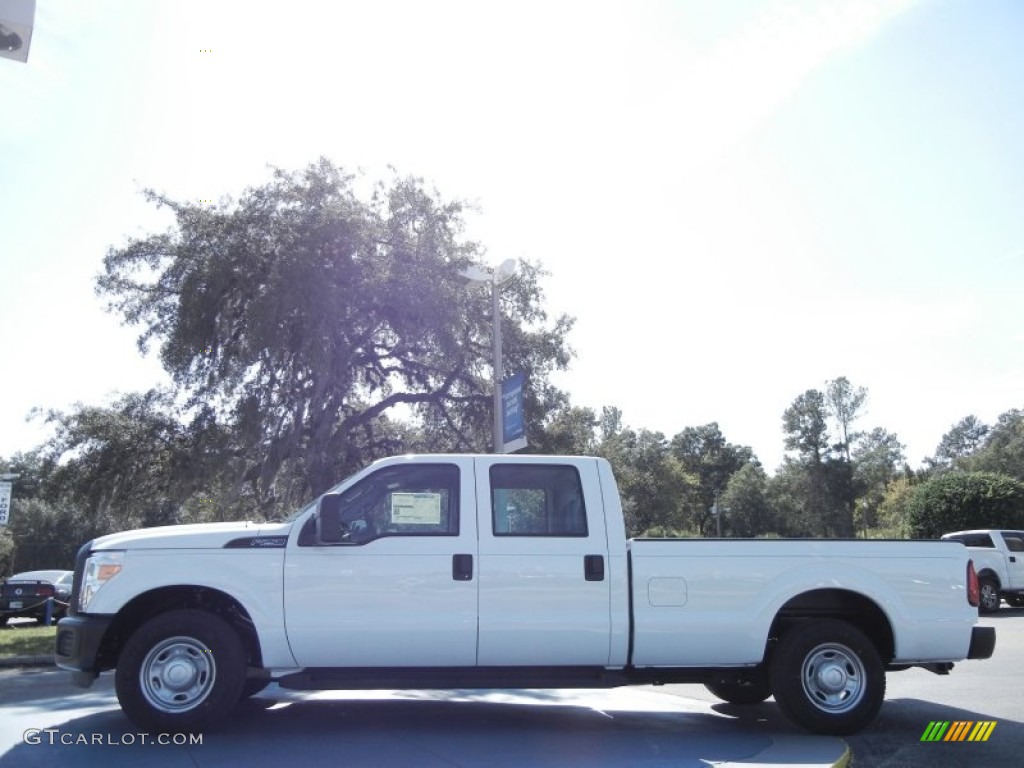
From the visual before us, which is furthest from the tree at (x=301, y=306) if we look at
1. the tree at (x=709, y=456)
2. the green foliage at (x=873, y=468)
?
the tree at (x=709, y=456)

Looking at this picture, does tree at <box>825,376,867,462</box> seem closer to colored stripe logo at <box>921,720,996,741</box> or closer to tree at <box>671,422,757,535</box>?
tree at <box>671,422,757,535</box>

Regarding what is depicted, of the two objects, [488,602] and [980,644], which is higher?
[488,602]

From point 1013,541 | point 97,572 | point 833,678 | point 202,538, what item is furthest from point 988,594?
point 97,572

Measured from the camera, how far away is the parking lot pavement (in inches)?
221

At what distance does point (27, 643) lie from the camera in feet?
47.6

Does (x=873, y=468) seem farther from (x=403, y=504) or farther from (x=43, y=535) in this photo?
(x=403, y=504)

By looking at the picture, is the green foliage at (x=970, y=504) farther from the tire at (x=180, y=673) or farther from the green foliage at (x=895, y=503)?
the green foliage at (x=895, y=503)

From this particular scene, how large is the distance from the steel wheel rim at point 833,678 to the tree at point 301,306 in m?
12.8

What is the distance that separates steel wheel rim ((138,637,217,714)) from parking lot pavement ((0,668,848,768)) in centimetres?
27

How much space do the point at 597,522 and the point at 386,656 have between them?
192 cm

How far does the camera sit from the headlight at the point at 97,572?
6.17m

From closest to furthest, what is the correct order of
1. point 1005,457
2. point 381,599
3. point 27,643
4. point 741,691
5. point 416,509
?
point 381,599
point 416,509
point 741,691
point 27,643
point 1005,457

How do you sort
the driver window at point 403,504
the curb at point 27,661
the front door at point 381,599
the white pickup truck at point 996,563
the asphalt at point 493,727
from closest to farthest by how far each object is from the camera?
the asphalt at point 493,727 < the front door at point 381,599 < the driver window at point 403,504 < the curb at point 27,661 < the white pickup truck at point 996,563
